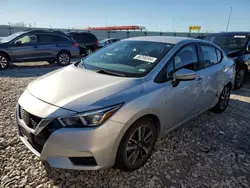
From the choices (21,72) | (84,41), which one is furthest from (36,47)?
(84,41)

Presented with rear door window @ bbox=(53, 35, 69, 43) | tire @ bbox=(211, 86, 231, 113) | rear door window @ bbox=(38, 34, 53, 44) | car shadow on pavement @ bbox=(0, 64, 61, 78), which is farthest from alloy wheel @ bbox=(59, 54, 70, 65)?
tire @ bbox=(211, 86, 231, 113)

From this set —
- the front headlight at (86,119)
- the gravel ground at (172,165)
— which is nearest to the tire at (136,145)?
the gravel ground at (172,165)

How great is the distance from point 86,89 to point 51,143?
2.18 feet

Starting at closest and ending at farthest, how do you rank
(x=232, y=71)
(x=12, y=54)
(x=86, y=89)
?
(x=86, y=89) < (x=232, y=71) < (x=12, y=54)

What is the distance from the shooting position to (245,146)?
3.21 meters

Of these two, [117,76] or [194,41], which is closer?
[117,76]

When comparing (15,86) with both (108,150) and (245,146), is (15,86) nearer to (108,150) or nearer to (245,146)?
(108,150)

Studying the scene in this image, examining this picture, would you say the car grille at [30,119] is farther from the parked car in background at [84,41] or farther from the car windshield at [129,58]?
the parked car in background at [84,41]

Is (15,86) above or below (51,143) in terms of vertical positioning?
below

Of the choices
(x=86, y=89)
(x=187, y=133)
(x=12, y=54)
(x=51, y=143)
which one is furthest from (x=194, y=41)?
(x=12, y=54)

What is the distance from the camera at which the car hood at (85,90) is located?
6.52 ft

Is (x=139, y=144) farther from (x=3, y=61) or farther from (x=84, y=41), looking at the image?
(x=84, y=41)

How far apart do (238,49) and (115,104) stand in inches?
253

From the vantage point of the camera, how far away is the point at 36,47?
923 cm
